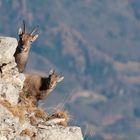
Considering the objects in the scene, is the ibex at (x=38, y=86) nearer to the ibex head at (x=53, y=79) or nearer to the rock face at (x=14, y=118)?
the ibex head at (x=53, y=79)

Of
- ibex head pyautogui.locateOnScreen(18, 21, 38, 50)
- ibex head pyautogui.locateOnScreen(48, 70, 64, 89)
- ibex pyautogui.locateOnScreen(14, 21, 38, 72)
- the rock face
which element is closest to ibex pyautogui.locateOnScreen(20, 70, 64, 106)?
ibex head pyautogui.locateOnScreen(48, 70, 64, 89)

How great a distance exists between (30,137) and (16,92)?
2303 millimetres

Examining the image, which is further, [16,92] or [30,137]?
[16,92]

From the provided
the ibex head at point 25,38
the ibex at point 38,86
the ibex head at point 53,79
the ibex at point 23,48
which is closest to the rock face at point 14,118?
the ibex at point 38,86

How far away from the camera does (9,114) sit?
2134cm

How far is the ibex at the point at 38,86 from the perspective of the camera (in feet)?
88.2

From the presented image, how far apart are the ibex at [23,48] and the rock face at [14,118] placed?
4089 mm

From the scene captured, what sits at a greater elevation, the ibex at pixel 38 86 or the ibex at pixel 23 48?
the ibex at pixel 23 48

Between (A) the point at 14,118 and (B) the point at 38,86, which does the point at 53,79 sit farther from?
(A) the point at 14,118

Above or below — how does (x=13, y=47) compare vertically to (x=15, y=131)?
above

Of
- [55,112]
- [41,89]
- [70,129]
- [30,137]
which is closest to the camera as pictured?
[30,137]

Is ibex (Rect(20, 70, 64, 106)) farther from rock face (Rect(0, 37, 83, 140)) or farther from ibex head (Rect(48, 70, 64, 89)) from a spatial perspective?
rock face (Rect(0, 37, 83, 140))

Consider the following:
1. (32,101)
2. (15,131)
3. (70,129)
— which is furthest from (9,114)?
(32,101)

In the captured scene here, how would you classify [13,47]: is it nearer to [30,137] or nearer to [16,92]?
[16,92]
